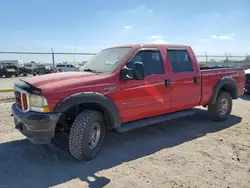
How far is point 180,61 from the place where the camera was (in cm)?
556

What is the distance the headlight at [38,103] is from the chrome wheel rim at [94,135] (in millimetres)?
850

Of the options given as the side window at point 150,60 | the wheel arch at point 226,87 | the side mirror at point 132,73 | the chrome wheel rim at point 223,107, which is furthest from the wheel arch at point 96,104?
the chrome wheel rim at point 223,107

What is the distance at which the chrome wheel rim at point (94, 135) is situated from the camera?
409 centimetres

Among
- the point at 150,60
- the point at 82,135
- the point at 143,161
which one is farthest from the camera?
the point at 150,60

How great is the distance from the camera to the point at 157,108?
196 inches

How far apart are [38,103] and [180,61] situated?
329cm

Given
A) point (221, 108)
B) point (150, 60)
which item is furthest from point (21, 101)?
point (221, 108)

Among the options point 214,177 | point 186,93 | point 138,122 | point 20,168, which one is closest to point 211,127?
point 186,93

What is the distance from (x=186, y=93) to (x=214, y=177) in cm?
230

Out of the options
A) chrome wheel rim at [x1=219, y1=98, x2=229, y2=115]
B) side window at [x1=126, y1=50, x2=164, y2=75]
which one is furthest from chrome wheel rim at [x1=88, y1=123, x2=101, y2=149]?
chrome wheel rim at [x1=219, y1=98, x2=229, y2=115]

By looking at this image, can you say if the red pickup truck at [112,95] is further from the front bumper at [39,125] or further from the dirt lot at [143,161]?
the dirt lot at [143,161]

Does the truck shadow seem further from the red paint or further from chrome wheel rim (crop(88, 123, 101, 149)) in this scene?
the red paint

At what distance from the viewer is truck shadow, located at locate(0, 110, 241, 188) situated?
136 inches

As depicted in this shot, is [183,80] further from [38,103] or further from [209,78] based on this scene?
[38,103]
